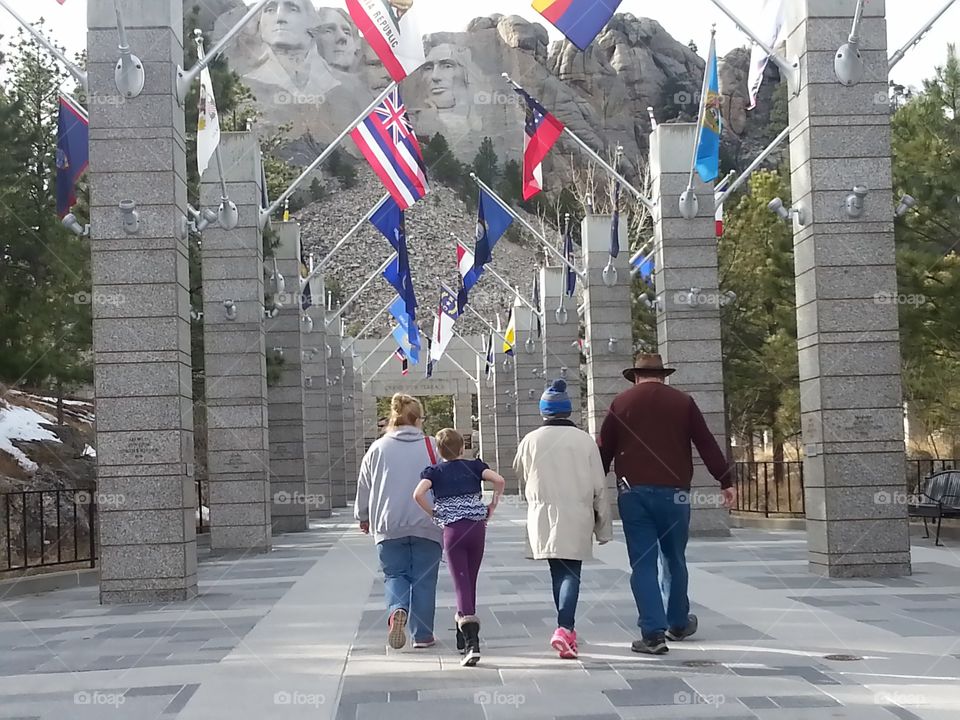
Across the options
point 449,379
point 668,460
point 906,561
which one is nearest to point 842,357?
point 906,561

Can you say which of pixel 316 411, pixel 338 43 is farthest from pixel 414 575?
pixel 338 43

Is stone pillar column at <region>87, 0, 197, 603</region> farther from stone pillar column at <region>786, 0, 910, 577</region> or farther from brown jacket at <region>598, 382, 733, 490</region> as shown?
stone pillar column at <region>786, 0, 910, 577</region>

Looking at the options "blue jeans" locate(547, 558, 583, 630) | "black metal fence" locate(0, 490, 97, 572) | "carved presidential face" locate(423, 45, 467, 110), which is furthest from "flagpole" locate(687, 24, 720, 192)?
"carved presidential face" locate(423, 45, 467, 110)

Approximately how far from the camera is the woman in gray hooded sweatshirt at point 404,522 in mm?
9492

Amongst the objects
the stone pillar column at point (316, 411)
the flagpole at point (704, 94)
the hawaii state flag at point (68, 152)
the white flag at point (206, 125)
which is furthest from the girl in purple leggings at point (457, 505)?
the stone pillar column at point (316, 411)

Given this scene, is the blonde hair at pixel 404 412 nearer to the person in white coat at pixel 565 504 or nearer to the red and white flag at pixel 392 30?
the person in white coat at pixel 565 504

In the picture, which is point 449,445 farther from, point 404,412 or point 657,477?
point 657,477

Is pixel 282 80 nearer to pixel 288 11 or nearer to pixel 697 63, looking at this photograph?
pixel 288 11

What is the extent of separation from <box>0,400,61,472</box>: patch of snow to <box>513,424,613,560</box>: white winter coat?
2017 centimetres

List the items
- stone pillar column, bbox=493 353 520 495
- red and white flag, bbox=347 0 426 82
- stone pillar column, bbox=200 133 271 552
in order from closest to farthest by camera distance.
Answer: red and white flag, bbox=347 0 426 82
stone pillar column, bbox=200 133 271 552
stone pillar column, bbox=493 353 520 495

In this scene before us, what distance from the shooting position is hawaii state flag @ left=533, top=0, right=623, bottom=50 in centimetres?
1580

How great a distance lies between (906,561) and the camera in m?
14.1

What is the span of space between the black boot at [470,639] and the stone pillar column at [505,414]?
149 feet

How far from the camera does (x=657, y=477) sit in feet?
29.7
